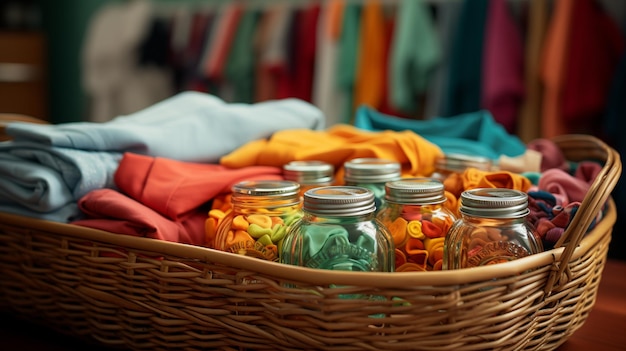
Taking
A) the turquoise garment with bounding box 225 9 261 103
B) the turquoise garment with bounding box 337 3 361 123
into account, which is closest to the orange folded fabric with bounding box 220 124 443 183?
the turquoise garment with bounding box 337 3 361 123

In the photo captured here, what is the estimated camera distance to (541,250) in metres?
0.53

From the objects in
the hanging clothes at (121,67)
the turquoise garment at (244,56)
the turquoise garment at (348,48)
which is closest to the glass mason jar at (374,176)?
the turquoise garment at (348,48)

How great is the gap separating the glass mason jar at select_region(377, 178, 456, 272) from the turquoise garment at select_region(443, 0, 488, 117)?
4.60 feet

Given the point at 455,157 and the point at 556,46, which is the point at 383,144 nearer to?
the point at 455,157

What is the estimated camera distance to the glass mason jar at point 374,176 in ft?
2.11

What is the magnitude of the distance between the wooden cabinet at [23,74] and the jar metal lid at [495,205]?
2.98 m

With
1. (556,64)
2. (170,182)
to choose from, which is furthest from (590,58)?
(170,182)

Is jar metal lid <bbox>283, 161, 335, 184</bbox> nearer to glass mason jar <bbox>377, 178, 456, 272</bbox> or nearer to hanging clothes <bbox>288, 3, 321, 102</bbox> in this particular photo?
glass mason jar <bbox>377, 178, 456, 272</bbox>

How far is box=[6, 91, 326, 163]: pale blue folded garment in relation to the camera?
70 centimetres

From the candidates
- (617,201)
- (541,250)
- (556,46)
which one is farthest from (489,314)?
(556,46)

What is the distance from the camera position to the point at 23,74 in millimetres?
3104

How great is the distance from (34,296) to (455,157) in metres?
0.49

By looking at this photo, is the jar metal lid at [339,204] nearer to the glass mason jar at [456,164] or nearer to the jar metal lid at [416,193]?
the jar metal lid at [416,193]

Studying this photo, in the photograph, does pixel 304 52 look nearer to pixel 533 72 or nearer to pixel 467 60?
pixel 467 60
